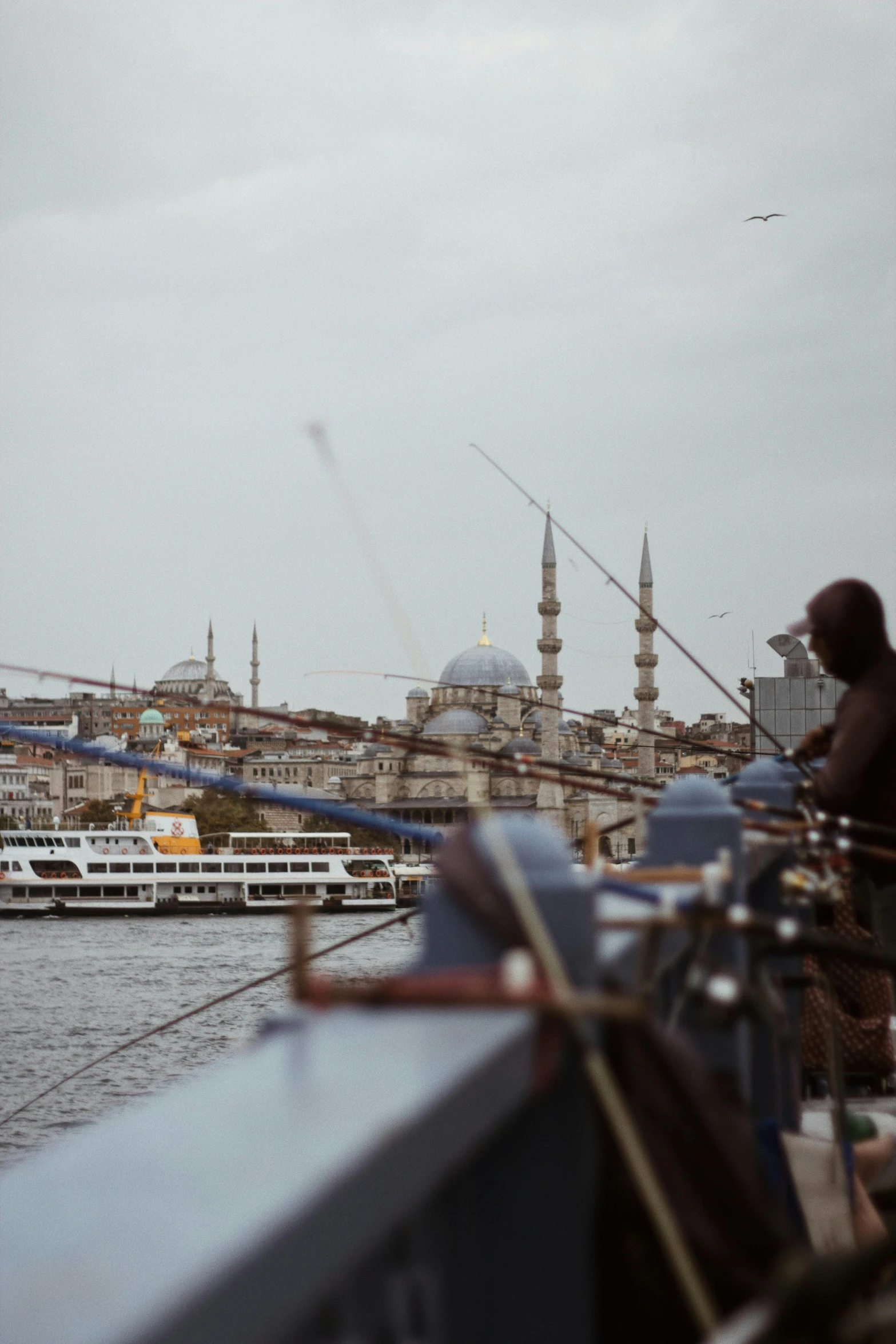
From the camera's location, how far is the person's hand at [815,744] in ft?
12.6

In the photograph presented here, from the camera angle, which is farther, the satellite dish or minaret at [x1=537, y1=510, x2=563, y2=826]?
minaret at [x1=537, y1=510, x2=563, y2=826]

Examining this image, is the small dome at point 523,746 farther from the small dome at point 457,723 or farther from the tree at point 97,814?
the tree at point 97,814

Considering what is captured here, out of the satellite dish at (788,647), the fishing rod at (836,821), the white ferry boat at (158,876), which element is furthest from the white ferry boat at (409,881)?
the fishing rod at (836,821)

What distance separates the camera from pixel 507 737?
7319 centimetres

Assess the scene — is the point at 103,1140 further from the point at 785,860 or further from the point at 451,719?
the point at 451,719

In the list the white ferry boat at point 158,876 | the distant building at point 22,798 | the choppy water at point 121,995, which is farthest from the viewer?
the distant building at point 22,798

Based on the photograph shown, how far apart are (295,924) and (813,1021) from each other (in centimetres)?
323

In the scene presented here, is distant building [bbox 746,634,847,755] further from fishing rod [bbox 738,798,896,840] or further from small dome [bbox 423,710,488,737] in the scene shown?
small dome [bbox 423,710,488,737]

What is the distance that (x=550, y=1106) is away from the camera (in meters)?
1.33

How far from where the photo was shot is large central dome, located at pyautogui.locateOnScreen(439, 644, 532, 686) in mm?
75875

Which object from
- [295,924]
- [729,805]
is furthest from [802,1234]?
[295,924]

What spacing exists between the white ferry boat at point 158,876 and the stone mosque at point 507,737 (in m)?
14.6

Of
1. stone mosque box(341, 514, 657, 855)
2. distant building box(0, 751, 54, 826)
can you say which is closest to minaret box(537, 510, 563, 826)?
stone mosque box(341, 514, 657, 855)

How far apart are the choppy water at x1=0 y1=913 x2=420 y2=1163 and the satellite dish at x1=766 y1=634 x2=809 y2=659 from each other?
7376 mm
